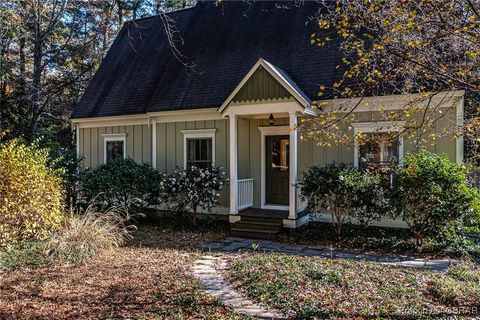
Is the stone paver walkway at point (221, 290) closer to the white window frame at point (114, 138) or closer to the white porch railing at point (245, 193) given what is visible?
the white porch railing at point (245, 193)

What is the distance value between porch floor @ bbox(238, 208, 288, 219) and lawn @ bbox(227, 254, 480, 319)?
298 centimetres

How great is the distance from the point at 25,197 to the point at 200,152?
5246 millimetres

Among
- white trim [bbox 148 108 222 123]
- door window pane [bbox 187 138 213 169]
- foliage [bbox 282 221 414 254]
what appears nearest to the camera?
foliage [bbox 282 221 414 254]

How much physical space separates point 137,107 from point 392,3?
9242 mm

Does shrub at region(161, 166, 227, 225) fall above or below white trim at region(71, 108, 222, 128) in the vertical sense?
below

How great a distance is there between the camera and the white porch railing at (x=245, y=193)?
964cm

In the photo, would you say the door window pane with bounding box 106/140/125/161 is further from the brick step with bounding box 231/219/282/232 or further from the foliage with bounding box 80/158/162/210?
the brick step with bounding box 231/219/282/232

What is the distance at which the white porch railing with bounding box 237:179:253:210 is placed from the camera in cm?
964

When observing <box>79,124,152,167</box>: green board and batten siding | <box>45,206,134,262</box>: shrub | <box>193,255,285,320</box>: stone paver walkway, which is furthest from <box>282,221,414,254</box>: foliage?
<box>79,124,152,167</box>: green board and batten siding

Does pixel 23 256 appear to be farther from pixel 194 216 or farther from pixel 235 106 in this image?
pixel 235 106

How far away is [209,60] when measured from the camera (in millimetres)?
11742

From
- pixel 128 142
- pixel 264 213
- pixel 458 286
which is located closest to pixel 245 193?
pixel 264 213

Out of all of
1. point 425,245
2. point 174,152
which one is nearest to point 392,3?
point 425,245

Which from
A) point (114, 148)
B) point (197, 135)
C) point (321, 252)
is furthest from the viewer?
point (114, 148)
